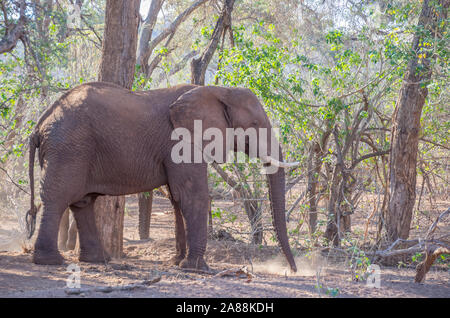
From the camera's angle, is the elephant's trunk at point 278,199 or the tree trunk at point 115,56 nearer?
the elephant's trunk at point 278,199

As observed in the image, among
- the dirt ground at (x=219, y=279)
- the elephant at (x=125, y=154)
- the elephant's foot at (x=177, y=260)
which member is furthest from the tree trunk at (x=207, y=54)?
the elephant's foot at (x=177, y=260)

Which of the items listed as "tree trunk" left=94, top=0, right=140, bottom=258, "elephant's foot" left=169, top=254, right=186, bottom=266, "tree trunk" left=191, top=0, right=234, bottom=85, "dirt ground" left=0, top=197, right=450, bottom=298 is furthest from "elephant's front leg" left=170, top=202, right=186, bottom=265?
"tree trunk" left=191, top=0, right=234, bottom=85

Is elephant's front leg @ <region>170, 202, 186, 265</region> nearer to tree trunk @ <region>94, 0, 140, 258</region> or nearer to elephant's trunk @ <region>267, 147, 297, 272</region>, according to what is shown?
tree trunk @ <region>94, 0, 140, 258</region>

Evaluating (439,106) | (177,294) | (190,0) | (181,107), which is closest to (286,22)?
(190,0)

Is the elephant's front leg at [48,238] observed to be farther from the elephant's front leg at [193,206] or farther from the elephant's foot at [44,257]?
the elephant's front leg at [193,206]

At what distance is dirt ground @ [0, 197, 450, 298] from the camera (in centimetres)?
520

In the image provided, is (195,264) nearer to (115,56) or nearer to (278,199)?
(278,199)

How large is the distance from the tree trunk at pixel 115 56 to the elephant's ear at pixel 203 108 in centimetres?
145

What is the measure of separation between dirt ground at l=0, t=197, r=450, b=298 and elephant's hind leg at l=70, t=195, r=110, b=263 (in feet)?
0.83

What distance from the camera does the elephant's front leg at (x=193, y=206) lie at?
700 centimetres

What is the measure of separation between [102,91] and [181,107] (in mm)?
1076

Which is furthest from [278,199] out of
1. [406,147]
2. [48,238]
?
[48,238]

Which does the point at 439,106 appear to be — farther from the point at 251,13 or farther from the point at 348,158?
the point at 251,13

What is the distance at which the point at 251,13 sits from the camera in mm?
17000
